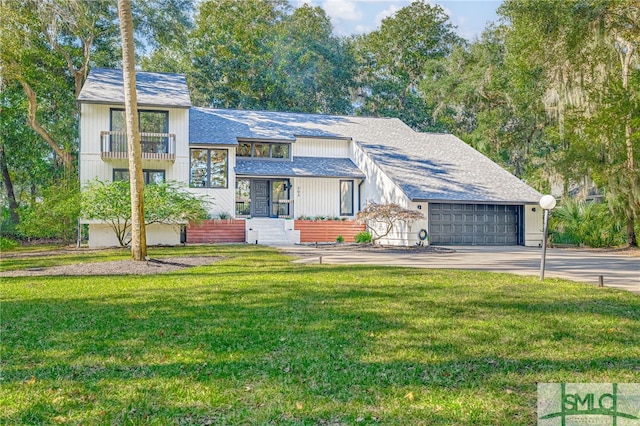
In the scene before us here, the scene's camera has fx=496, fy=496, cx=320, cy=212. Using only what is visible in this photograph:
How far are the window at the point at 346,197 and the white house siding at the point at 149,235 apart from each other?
7.77 metres

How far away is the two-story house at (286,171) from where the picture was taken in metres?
19.4

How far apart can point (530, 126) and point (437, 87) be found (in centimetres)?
604

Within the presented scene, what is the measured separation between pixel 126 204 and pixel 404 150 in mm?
13959

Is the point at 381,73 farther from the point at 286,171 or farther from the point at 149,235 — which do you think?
the point at 149,235

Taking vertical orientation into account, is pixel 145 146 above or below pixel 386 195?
above

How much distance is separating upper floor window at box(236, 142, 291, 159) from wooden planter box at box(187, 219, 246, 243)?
4.03 metres

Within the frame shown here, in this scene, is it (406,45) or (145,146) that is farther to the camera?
(406,45)

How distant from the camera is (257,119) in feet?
83.3

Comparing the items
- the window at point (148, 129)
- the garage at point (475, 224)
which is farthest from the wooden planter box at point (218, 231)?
the garage at point (475, 224)

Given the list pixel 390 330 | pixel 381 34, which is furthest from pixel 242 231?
pixel 381 34

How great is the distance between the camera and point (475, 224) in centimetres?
2136

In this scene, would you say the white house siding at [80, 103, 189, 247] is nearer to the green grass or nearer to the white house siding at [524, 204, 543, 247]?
the green grass

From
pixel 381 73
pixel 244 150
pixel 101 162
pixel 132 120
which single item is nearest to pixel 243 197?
pixel 244 150

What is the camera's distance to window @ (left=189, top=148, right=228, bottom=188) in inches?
838
